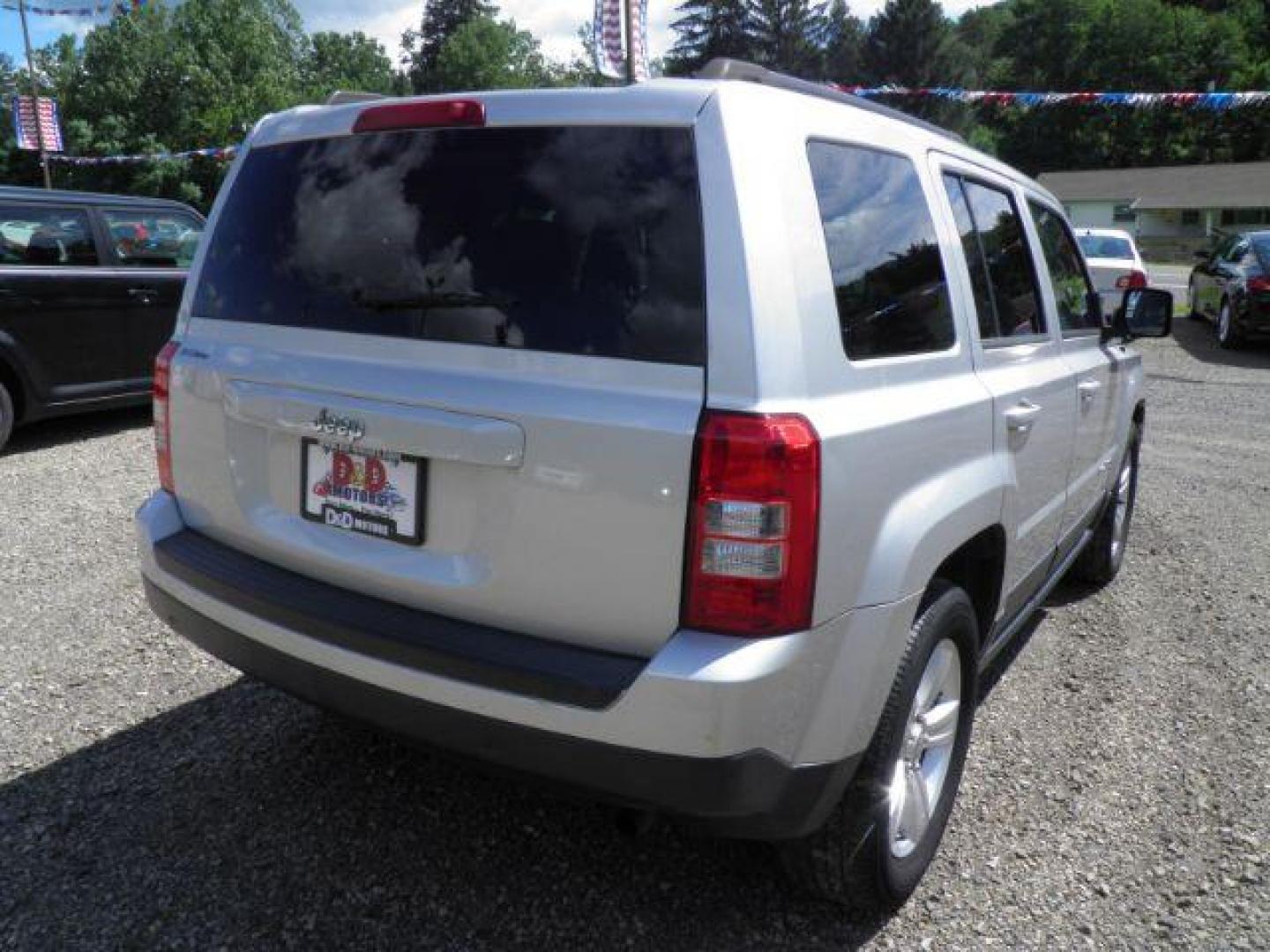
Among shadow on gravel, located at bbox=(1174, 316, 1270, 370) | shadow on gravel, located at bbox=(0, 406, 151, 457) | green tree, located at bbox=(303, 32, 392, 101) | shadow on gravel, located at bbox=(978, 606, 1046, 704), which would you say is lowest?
shadow on gravel, located at bbox=(0, 406, 151, 457)

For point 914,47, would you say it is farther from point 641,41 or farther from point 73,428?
point 73,428

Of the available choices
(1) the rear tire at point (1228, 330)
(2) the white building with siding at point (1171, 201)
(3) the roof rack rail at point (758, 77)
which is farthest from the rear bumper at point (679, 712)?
(2) the white building with siding at point (1171, 201)

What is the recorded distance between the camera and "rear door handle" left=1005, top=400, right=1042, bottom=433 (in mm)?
2707

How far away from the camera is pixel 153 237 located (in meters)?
7.80

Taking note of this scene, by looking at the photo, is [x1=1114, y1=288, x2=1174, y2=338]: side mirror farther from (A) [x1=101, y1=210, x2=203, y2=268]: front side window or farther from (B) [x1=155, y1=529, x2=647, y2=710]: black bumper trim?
(A) [x1=101, y1=210, x2=203, y2=268]: front side window

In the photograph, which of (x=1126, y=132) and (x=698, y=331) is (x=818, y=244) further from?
(x=1126, y=132)

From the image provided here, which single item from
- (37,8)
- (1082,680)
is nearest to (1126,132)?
(37,8)

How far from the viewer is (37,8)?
24156mm

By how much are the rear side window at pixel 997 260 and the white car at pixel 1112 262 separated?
11.9 meters

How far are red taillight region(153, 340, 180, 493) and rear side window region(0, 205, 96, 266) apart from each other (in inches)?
200

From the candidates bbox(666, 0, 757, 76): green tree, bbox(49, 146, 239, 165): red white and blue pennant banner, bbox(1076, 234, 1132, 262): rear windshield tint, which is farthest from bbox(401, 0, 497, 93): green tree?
bbox(1076, 234, 1132, 262): rear windshield tint

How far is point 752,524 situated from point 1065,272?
2644mm

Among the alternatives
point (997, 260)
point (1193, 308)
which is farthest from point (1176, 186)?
point (997, 260)

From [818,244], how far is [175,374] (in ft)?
5.56
